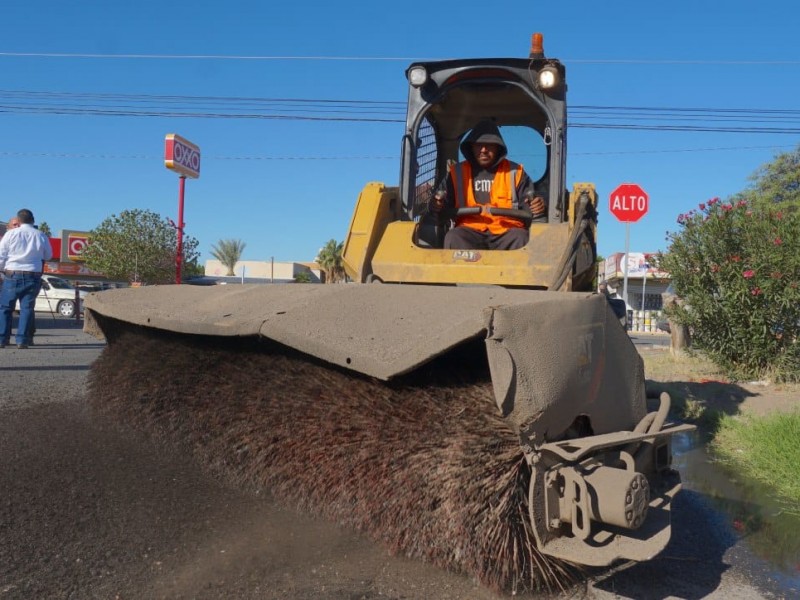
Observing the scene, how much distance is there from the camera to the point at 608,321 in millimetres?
3025

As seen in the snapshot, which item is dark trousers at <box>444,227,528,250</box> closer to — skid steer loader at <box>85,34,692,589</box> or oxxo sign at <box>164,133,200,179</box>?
skid steer loader at <box>85,34,692,589</box>

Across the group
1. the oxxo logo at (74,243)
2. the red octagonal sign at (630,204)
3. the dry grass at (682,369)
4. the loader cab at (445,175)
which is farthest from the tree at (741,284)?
the oxxo logo at (74,243)

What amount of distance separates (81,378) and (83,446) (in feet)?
7.87

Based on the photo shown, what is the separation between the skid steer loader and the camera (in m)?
2.55

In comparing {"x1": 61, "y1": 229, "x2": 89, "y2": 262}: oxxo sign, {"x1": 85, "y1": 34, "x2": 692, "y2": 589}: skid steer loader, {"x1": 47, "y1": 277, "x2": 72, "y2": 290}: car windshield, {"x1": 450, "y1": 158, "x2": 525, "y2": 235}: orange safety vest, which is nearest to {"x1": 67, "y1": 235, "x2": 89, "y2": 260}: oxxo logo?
{"x1": 61, "y1": 229, "x2": 89, "y2": 262}: oxxo sign

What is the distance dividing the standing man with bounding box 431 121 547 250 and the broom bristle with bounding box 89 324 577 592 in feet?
5.63

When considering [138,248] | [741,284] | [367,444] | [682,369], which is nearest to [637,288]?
[138,248]

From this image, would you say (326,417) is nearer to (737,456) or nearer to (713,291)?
(737,456)

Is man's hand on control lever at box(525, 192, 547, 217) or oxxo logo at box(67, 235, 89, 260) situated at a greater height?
oxxo logo at box(67, 235, 89, 260)

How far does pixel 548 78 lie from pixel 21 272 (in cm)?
625

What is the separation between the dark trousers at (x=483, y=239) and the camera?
4559 mm

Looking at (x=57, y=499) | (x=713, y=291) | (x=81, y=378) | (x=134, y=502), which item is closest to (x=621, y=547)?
(x=134, y=502)

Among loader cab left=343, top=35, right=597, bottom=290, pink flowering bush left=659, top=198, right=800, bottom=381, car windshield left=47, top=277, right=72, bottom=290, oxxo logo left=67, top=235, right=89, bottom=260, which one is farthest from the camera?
oxxo logo left=67, top=235, right=89, bottom=260

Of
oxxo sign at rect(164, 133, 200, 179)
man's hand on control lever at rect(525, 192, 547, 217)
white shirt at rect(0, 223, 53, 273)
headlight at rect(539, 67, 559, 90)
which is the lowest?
white shirt at rect(0, 223, 53, 273)
